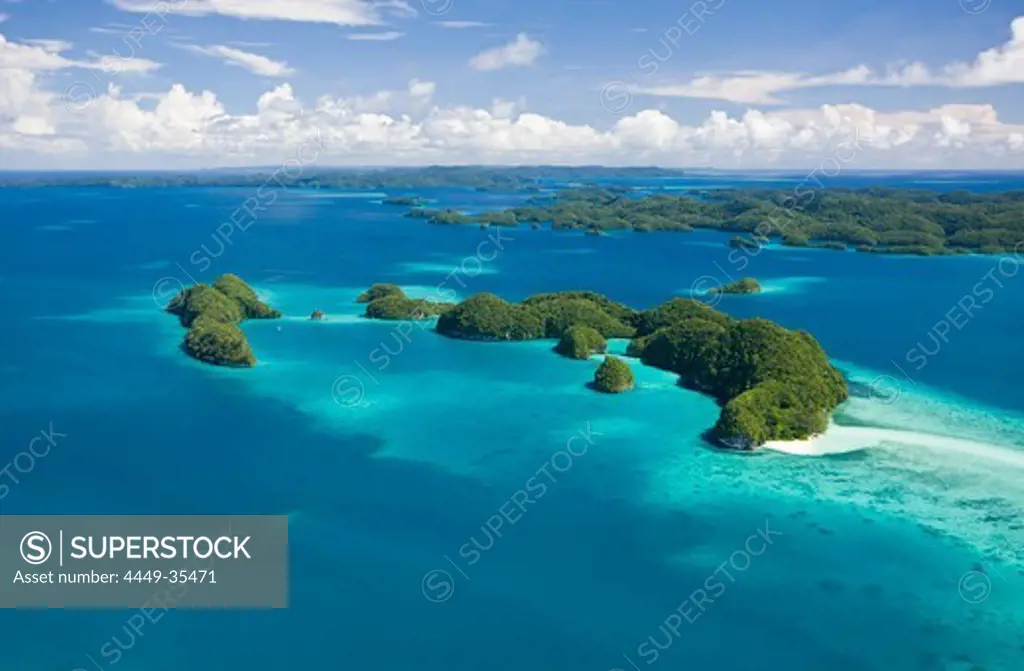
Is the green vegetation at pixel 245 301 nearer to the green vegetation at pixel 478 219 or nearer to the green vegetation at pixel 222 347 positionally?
the green vegetation at pixel 222 347

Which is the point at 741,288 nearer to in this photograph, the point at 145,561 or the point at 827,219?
the point at 827,219

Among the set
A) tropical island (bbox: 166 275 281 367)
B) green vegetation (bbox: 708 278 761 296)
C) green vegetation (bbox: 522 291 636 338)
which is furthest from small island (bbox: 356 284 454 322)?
green vegetation (bbox: 708 278 761 296)

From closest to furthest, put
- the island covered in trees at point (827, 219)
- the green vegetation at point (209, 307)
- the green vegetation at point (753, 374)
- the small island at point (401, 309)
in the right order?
the green vegetation at point (753, 374) < the green vegetation at point (209, 307) < the small island at point (401, 309) < the island covered in trees at point (827, 219)

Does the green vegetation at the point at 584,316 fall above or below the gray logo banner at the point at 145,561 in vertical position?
above

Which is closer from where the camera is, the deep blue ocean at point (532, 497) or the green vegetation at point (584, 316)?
the deep blue ocean at point (532, 497)

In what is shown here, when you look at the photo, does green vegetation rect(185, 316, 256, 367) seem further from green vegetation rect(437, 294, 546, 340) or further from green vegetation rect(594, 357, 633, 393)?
green vegetation rect(594, 357, 633, 393)

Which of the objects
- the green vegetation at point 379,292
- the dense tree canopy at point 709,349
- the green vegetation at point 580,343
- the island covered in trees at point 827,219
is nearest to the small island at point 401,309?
the green vegetation at point 379,292

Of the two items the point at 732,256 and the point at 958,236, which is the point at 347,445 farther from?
the point at 958,236
